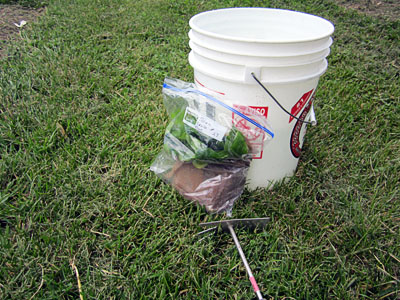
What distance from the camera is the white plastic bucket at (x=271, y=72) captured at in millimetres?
1196

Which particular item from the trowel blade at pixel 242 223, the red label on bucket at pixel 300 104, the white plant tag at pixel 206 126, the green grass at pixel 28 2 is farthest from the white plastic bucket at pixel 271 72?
the green grass at pixel 28 2

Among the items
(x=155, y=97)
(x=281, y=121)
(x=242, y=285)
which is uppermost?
(x=281, y=121)

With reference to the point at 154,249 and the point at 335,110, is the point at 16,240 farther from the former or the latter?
the point at 335,110

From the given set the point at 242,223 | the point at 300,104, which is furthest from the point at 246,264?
the point at 300,104

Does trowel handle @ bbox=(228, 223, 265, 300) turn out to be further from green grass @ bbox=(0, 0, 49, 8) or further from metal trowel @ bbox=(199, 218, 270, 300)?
green grass @ bbox=(0, 0, 49, 8)

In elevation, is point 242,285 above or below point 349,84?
below

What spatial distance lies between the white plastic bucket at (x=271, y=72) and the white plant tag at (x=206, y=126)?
11cm

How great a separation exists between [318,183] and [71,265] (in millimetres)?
1210

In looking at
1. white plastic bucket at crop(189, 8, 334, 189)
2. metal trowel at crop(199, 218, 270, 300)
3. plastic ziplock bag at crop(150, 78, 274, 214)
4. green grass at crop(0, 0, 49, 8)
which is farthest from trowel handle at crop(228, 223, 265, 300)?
green grass at crop(0, 0, 49, 8)

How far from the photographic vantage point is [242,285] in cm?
119

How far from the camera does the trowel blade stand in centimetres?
131

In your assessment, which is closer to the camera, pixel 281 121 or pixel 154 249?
pixel 154 249

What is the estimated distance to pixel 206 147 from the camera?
4.37ft

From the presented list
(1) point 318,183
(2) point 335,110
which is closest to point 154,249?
(1) point 318,183
